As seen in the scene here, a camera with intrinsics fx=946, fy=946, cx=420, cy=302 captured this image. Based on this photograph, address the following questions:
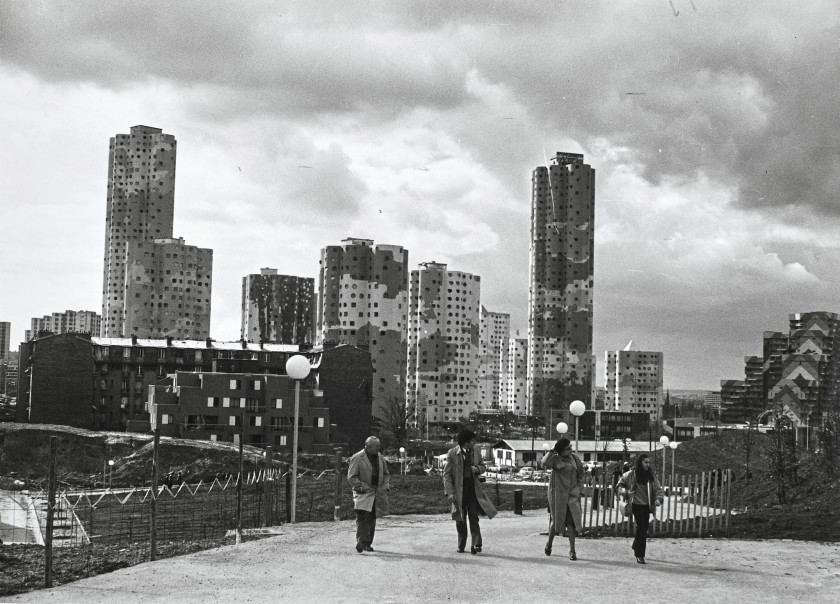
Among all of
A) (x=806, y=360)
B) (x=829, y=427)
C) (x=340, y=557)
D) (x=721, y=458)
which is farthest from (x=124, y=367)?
(x=806, y=360)

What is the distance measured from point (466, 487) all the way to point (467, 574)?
6.24 feet

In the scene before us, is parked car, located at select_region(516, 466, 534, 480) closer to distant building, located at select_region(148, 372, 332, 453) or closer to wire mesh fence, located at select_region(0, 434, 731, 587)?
distant building, located at select_region(148, 372, 332, 453)

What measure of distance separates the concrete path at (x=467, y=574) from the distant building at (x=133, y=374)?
7907 centimetres

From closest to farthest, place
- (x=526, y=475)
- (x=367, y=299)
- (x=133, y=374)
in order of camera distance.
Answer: (x=526, y=475), (x=133, y=374), (x=367, y=299)

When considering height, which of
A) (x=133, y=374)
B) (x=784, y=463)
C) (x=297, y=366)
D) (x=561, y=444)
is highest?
(x=133, y=374)

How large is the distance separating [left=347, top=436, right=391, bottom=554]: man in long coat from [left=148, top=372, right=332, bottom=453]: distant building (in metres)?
68.0

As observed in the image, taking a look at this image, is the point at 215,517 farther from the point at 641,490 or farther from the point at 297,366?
the point at 641,490

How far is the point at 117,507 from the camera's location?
3816 cm

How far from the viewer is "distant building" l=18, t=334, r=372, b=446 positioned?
95875mm

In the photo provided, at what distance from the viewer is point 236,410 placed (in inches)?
3376

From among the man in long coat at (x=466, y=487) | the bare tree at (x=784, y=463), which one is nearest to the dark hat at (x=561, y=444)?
the man in long coat at (x=466, y=487)

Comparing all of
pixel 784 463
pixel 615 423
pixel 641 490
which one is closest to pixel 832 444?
pixel 784 463

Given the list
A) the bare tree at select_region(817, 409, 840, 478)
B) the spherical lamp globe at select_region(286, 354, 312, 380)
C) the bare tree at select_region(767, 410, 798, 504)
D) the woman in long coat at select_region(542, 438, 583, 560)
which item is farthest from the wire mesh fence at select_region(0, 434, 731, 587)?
the bare tree at select_region(817, 409, 840, 478)

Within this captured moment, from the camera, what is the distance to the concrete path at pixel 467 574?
36.6ft
